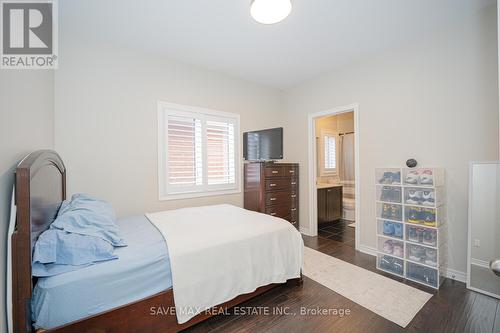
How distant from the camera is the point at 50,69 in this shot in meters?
2.13

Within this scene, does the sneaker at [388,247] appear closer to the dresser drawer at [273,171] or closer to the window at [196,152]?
the dresser drawer at [273,171]

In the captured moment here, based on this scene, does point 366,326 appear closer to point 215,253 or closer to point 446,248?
point 215,253

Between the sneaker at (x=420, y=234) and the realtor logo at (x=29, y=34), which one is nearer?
the realtor logo at (x=29, y=34)

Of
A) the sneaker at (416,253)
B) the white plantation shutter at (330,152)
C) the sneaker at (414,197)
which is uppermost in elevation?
the white plantation shutter at (330,152)

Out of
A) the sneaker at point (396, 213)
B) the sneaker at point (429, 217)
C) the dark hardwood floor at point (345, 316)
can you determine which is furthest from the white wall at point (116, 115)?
the sneaker at point (429, 217)

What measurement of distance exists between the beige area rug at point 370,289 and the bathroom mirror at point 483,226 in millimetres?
539

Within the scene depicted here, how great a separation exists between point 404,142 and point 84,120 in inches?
154

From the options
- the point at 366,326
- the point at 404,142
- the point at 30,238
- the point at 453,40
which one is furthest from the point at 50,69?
the point at 453,40

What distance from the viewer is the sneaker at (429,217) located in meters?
2.20

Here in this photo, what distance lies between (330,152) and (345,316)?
3946 mm

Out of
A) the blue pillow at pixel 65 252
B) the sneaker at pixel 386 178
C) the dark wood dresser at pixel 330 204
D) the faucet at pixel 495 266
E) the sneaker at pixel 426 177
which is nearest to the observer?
the faucet at pixel 495 266

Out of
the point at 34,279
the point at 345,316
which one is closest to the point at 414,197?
the point at 345,316

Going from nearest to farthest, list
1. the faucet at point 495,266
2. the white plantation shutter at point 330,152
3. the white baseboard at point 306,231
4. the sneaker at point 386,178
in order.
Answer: the faucet at point 495,266 < the sneaker at point 386,178 < the white baseboard at point 306,231 < the white plantation shutter at point 330,152

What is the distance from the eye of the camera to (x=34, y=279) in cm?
118
